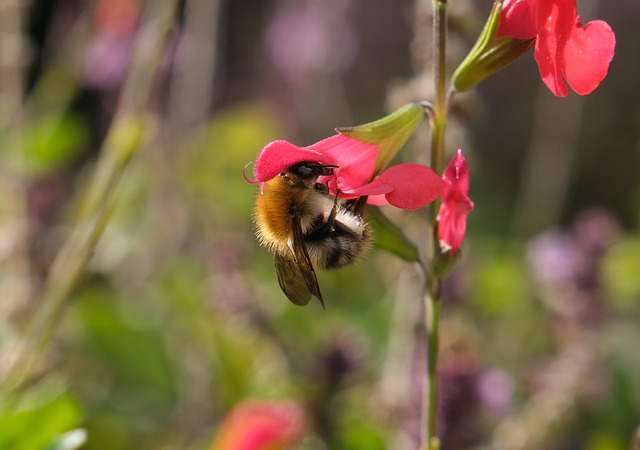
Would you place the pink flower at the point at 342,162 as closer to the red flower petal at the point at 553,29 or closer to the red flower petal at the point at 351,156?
the red flower petal at the point at 351,156

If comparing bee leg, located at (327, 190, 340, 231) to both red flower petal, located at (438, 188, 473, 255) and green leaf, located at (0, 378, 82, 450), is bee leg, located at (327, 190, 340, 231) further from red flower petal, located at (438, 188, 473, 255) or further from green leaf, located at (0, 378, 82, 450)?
green leaf, located at (0, 378, 82, 450)

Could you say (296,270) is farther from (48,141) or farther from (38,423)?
(48,141)

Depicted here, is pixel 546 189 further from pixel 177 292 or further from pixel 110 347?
pixel 110 347

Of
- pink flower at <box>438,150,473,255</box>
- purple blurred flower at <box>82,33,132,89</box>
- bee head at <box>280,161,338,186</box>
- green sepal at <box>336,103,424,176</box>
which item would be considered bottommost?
purple blurred flower at <box>82,33,132,89</box>

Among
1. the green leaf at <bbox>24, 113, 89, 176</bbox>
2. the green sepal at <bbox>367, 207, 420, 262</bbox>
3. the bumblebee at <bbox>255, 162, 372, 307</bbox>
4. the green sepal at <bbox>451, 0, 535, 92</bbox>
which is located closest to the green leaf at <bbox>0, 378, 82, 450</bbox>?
the bumblebee at <bbox>255, 162, 372, 307</bbox>

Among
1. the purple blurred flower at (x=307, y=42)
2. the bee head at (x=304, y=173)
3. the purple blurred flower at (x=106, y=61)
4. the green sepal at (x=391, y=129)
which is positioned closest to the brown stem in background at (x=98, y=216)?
the bee head at (x=304, y=173)

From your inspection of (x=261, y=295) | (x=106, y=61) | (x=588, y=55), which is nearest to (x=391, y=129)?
(x=588, y=55)
